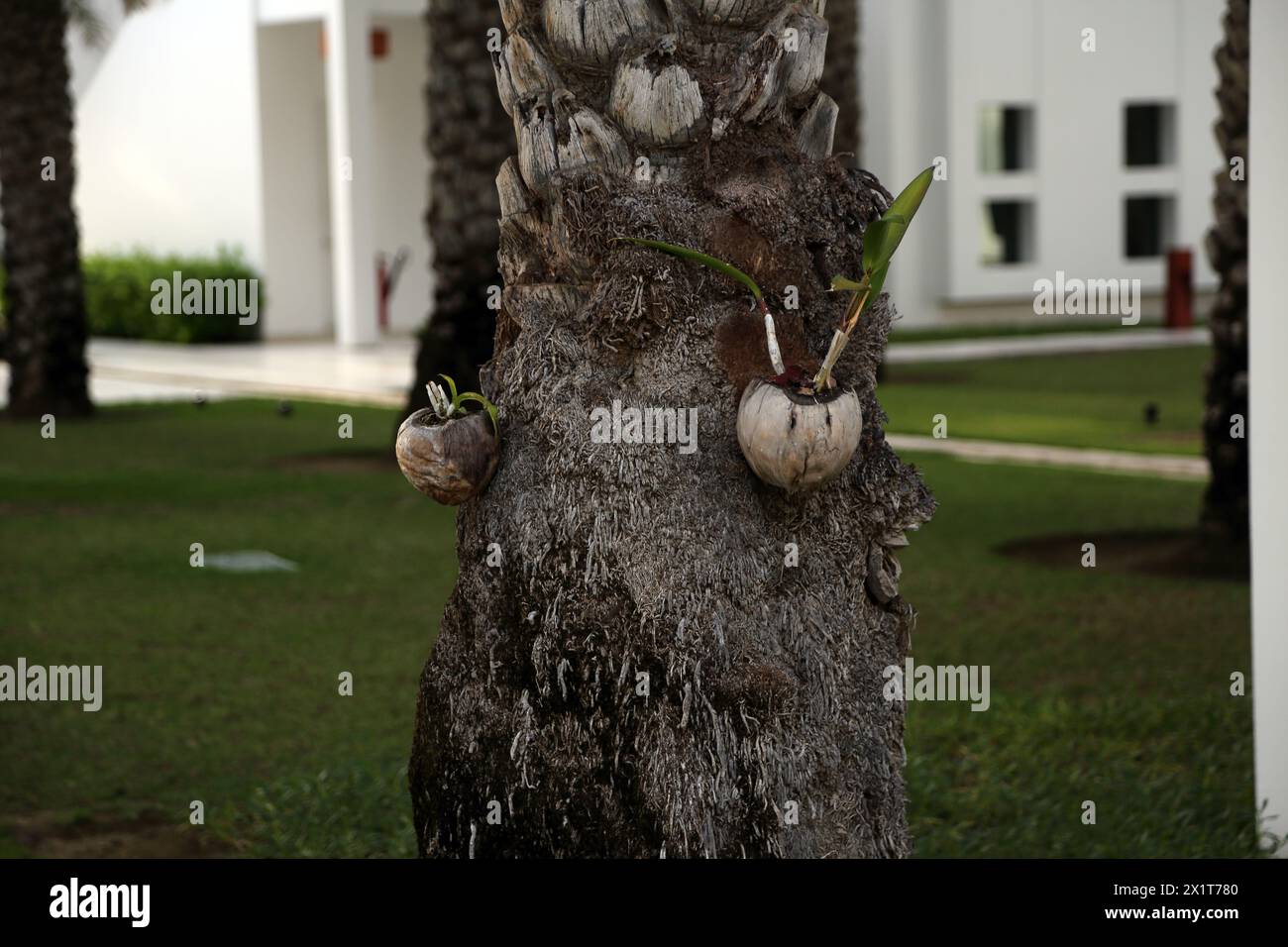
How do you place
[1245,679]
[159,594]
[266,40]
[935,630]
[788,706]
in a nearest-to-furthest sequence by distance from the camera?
1. [788,706]
2. [1245,679]
3. [935,630]
4. [159,594]
5. [266,40]

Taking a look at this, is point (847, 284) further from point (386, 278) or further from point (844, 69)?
point (386, 278)

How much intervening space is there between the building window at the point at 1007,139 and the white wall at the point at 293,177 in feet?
30.7

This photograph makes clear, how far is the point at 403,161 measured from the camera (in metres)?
25.9

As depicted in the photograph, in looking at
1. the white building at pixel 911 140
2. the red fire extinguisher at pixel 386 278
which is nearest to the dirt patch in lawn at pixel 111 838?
the red fire extinguisher at pixel 386 278

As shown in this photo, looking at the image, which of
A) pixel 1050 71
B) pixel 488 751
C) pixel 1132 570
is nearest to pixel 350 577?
pixel 1132 570

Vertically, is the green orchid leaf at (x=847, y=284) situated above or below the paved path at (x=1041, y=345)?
above

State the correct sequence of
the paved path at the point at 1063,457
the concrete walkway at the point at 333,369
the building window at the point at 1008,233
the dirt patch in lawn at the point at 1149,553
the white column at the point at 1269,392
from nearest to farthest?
the white column at the point at 1269,392 → the dirt patch in lawn at the point at 1149,553 → the paved path at the point at 1063,457 → the concrete walkway at the point at 333,369 → the building window at the point at 1008,233

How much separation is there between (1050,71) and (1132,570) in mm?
17862

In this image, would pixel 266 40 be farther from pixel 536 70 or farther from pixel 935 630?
pixel 536 70

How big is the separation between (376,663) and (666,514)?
440cm

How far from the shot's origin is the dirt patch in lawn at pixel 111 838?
5.26 metres

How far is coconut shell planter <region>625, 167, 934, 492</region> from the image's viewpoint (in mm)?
3066

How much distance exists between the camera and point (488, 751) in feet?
10.8

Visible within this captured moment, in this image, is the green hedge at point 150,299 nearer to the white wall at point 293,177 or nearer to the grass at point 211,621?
the white wall at point 293,177
